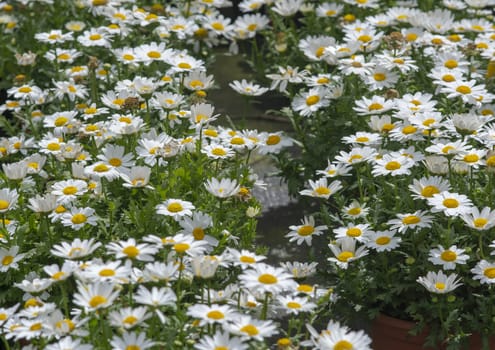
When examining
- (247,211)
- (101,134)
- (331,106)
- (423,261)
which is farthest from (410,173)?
(101,134)

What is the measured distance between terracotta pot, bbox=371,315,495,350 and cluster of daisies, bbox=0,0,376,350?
0.21m

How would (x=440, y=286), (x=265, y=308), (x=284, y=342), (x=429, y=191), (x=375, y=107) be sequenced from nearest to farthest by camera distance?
(x=284, y=342)
(x=265, y=308)
(x=440, y=286)
(x=429, y=191)
(x=375, y=107)

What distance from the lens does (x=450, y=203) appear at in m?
3.19

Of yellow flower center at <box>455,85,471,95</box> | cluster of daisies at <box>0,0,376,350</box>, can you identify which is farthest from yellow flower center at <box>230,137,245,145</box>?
yellow flower center at <box>455,85,471,95</box>

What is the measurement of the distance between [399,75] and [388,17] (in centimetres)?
72

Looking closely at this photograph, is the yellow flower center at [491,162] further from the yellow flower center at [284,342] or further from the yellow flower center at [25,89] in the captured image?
the yellow flower center at [25,89]

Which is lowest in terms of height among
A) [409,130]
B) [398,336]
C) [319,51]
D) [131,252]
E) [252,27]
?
[398,336]

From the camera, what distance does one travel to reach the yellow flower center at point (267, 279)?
2748 mm

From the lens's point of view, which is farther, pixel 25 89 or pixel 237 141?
pixel 25 89

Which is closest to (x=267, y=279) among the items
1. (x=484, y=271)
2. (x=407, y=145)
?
(x=484, y=271)

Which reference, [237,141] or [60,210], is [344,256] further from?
[60,210]

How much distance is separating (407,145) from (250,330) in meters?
1.45

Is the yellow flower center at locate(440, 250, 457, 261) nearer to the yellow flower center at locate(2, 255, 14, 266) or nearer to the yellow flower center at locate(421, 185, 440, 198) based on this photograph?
the yellow flower center at locate(421, 185, 440, 198)

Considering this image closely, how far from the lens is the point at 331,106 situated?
4262 mm
